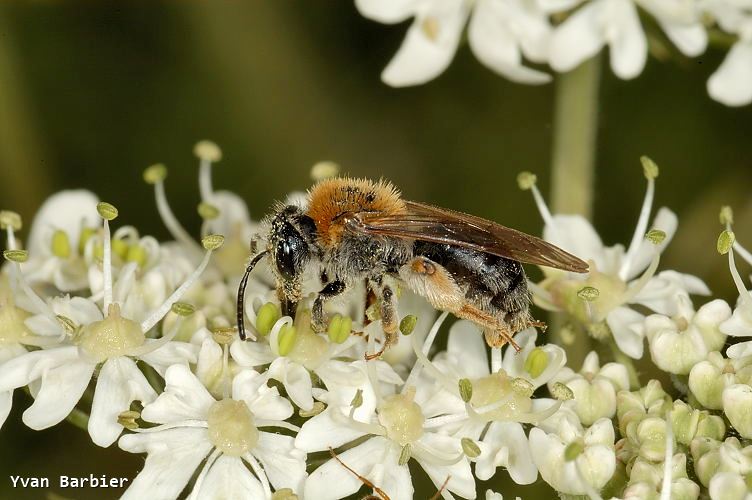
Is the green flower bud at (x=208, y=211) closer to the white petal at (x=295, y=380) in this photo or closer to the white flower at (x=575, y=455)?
the white petal at (x=295, y=380)

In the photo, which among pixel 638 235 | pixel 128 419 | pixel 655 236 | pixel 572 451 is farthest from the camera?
pixel 638 235

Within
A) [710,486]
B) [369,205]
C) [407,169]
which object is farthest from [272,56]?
[710,486]

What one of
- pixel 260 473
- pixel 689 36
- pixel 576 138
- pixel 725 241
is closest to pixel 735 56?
pixel 689 36

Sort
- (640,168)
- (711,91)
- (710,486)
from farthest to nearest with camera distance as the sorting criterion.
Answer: (640,168) → (711,91) → (710,486)

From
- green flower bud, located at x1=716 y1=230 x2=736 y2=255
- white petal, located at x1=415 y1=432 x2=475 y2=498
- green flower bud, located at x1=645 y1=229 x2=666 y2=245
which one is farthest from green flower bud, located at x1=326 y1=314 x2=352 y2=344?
green flower bud, located at x1=716 y1=230 x2=736 y2=255

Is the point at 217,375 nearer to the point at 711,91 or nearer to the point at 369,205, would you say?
the point at 369,205

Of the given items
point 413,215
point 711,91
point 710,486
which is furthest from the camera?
point 711,91

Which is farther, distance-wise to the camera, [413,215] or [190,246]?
[190,246]

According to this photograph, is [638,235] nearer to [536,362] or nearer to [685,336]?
[685,336]
